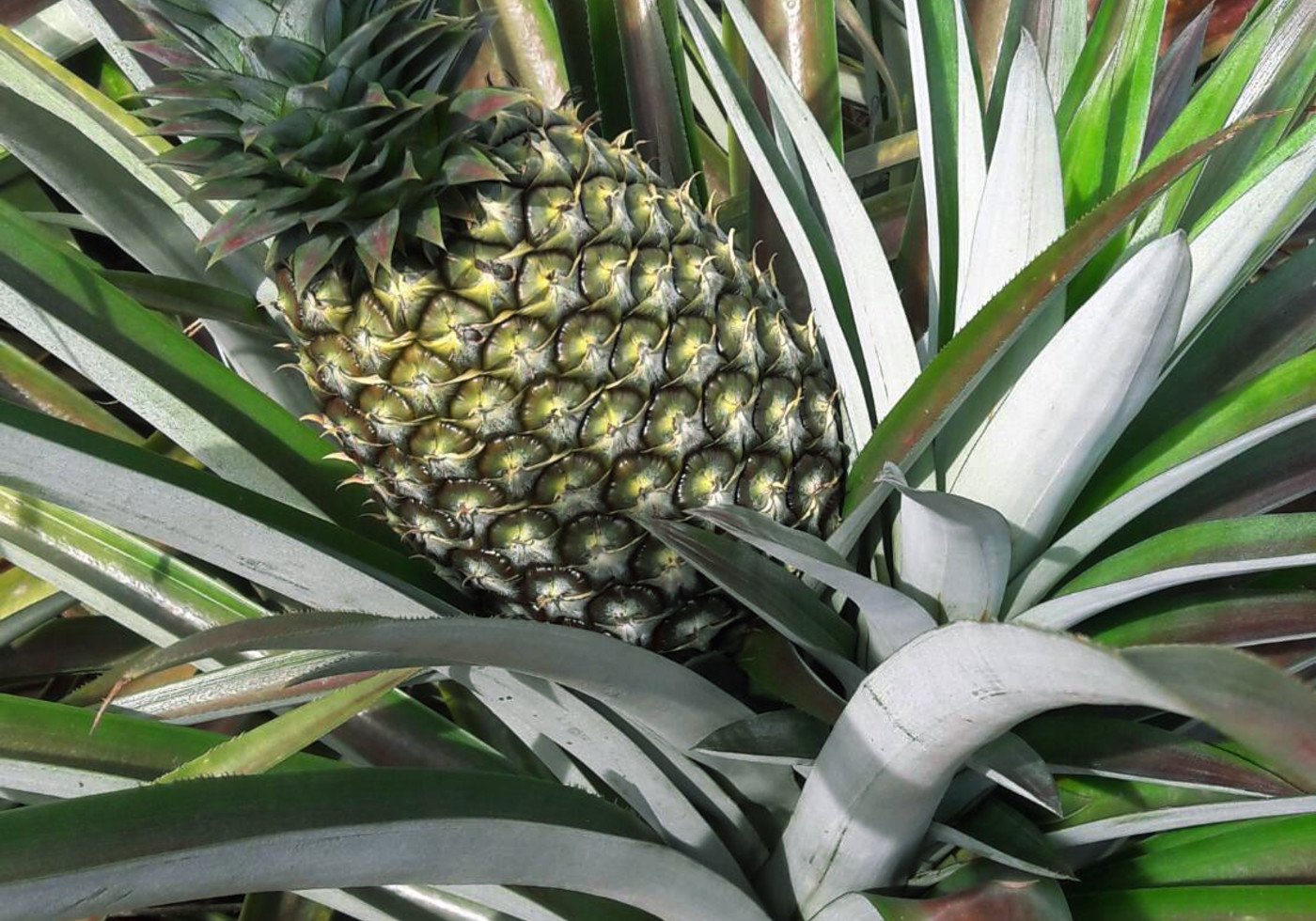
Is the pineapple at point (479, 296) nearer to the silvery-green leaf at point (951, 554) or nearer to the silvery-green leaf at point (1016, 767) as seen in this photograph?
the silvery-green leaf at point (951, 554)

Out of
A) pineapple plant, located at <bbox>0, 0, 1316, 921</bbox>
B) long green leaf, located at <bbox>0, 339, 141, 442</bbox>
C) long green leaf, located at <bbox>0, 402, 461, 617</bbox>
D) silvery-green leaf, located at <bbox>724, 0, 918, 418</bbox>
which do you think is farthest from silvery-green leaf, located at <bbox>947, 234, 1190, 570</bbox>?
long green leaf, located at <bbox>0, 339, 141, 442</bbox>

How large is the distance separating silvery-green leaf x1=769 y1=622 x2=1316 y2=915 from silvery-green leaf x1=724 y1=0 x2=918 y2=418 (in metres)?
0.31

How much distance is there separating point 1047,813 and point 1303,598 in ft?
0.86

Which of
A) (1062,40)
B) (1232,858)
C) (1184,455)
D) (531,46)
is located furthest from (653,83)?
(1232,858)

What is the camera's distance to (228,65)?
2.35 feet

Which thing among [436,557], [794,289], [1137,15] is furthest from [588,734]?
[1137,15]

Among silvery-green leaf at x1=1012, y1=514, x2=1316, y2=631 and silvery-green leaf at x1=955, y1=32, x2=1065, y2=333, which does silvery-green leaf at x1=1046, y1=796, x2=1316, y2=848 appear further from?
silvery-green leaf at x1=955, y1=32, x2=1065, y2=333

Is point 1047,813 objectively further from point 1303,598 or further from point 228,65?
point 228,65

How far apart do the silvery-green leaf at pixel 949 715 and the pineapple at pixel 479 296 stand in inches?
8.4

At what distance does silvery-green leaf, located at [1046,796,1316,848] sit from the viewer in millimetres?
725

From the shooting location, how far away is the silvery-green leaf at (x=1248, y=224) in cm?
67

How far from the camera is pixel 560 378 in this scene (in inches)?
28.8

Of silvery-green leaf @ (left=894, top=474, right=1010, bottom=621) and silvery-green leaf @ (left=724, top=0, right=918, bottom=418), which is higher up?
silvery-green leaf @ (left=724, top=0, right=918, bottom=418)

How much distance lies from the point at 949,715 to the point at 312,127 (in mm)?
564
